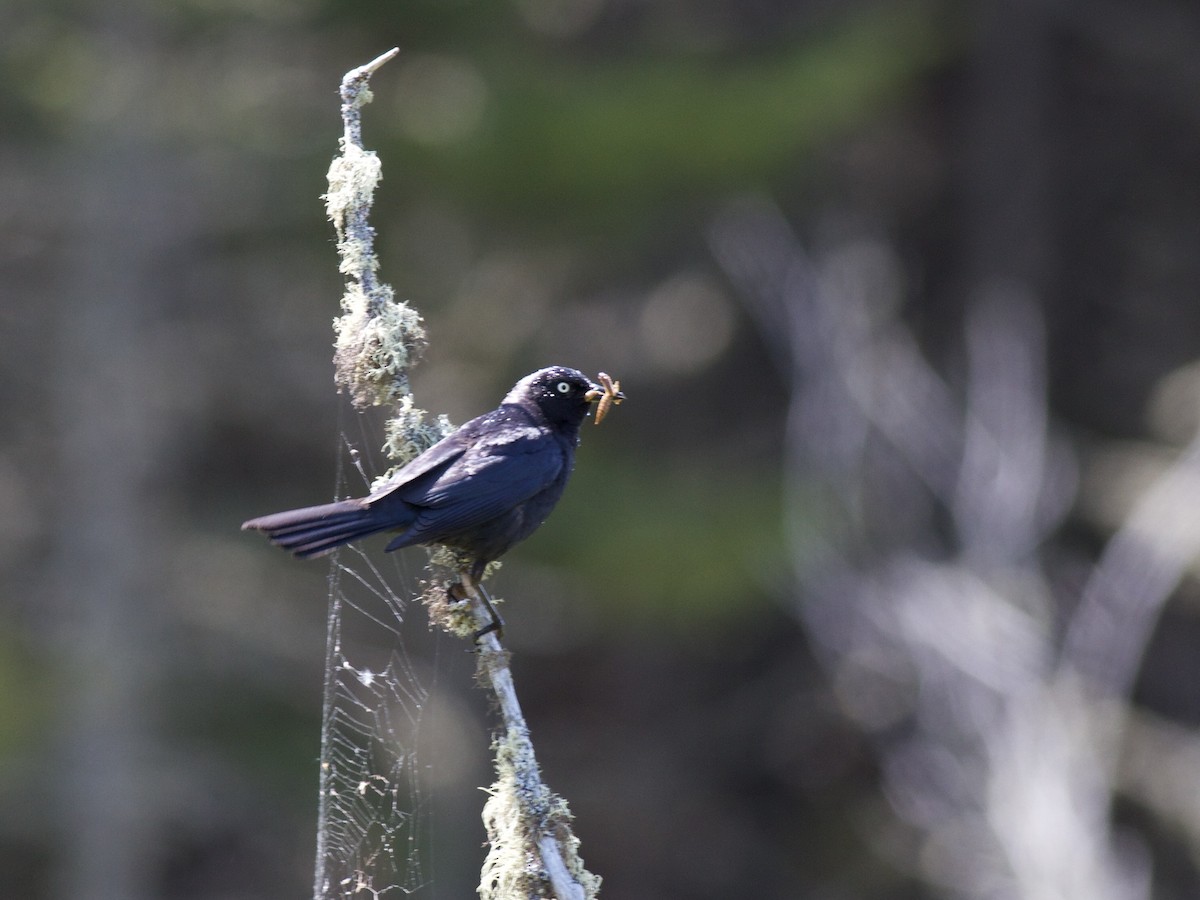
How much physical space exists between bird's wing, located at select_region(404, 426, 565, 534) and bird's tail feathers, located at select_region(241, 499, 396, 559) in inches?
5.1

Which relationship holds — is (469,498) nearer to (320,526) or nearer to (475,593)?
(475,593)

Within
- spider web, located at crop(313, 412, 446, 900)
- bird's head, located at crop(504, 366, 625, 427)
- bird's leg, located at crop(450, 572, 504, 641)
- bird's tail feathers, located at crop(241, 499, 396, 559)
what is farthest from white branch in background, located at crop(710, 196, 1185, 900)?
bird's tail feathers, located at crop(241, 499, 396, 559)

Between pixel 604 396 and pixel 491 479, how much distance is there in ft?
1.67

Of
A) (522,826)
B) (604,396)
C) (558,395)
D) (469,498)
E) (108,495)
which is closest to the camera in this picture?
(522,826)

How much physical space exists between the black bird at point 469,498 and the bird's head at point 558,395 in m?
0.02

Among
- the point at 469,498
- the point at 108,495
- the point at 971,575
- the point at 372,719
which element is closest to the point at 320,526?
the point at 469,498

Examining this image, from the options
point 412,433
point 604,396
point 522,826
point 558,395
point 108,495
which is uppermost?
point 108,495

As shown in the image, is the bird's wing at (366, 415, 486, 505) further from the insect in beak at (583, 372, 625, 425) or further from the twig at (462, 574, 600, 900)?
the twig at (462, 574, 600, 900)

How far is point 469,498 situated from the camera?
12.8 feet

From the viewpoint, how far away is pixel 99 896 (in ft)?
34.5

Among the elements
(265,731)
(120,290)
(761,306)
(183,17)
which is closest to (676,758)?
(265,731)

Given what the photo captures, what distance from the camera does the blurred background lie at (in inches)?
343

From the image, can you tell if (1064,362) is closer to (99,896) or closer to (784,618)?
(784,618)

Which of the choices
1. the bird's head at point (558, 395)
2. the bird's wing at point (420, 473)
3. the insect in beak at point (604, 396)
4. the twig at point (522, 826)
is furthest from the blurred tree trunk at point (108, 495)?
the twig at point (522, 826)
